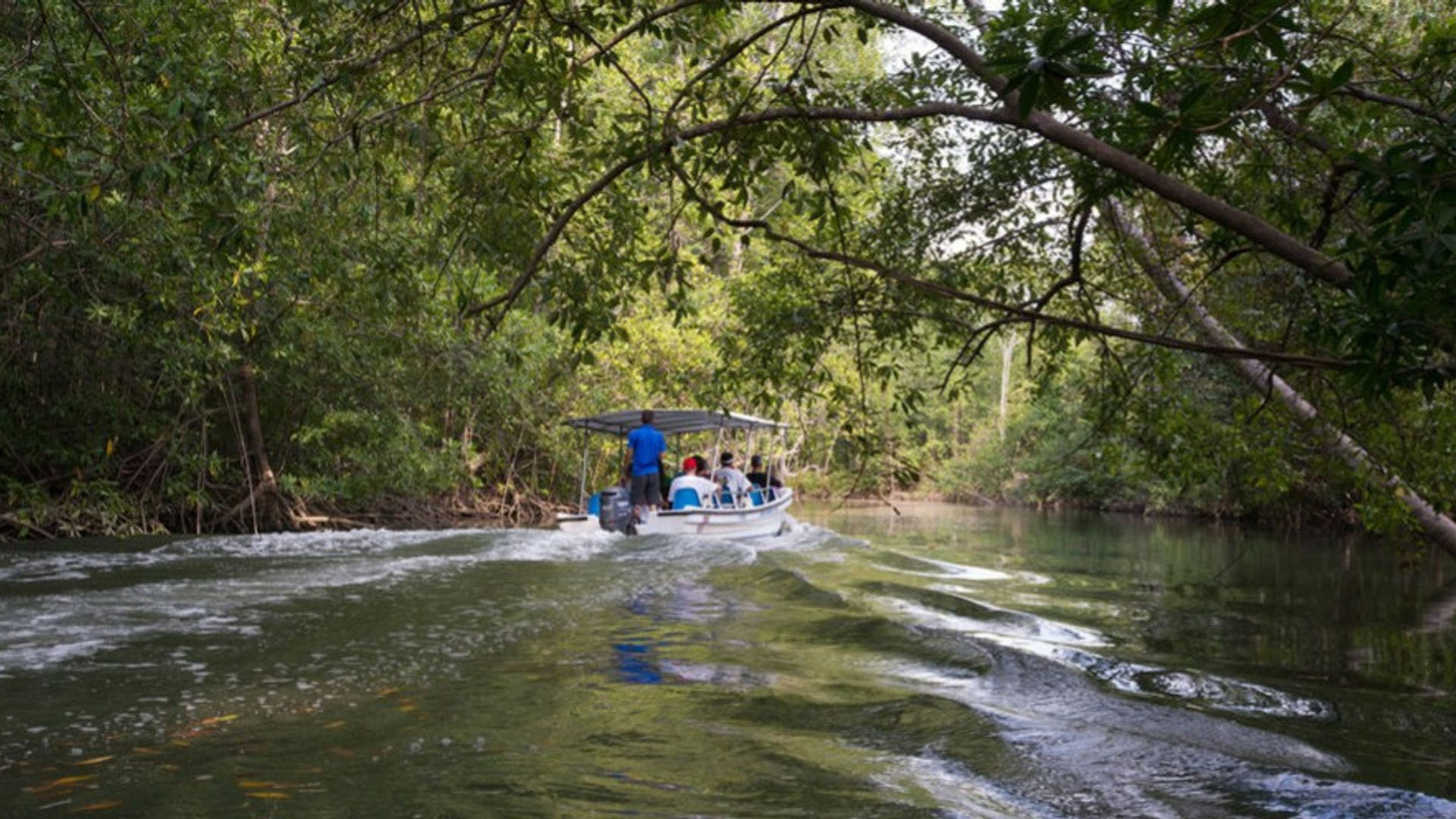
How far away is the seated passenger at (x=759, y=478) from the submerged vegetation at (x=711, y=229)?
454 cm

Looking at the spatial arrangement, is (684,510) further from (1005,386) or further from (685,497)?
(1005,386)

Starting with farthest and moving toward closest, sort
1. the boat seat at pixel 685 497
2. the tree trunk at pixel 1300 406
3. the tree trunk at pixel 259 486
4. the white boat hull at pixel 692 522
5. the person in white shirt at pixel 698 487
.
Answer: the person in white shirt at pixel 698 487
the boat seat at pixel 685 497
the tree trunk at pixel 259 486
the white boat hull at pixel 692 522
the tree trunk at pixel 1300 406

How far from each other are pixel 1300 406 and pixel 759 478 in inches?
541

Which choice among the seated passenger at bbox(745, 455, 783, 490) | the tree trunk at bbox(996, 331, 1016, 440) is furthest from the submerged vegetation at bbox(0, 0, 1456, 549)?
the tree trunk at bbox(996, 331, 1016, 440)

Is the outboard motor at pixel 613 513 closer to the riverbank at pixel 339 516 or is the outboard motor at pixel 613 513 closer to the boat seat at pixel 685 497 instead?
the boat seat at pixel 685 497

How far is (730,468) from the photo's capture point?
19344mm

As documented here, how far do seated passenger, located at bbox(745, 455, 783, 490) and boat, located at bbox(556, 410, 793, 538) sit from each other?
76cm

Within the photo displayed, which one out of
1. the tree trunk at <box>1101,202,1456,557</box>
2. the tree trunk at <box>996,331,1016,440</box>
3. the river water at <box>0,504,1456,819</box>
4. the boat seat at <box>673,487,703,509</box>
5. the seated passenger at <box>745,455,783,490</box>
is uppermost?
the tree trunk at <box>996,331,1016,440</box>

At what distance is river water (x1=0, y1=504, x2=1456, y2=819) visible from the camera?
4.56 metres

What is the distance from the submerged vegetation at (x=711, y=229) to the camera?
4469mm

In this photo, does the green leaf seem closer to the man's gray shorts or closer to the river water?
the river water

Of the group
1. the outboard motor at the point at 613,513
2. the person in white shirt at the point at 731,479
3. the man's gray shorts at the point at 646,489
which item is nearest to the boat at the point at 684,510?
the outboard motor at the point at 613,513

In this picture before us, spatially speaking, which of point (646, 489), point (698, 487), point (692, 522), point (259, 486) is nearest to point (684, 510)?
point (692, 522)

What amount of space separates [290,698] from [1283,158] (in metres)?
6.83
